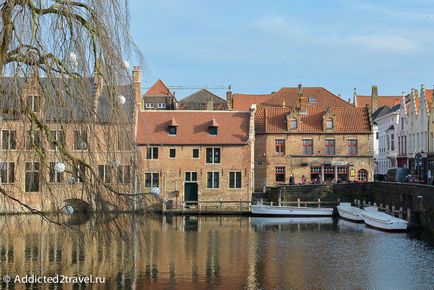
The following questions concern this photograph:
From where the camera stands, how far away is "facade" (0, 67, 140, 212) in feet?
32.0

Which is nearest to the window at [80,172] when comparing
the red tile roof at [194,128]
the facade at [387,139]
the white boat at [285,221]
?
the white boat at [285,221]

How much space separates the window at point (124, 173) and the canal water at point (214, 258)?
26.7 inches

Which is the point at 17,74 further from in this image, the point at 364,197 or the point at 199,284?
the point at 364,197

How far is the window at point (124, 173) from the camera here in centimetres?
1110

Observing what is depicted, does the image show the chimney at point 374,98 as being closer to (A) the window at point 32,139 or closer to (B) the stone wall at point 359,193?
(B) the stone wall at point 359,193

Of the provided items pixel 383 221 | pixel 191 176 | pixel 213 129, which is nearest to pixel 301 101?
pixel 213 129

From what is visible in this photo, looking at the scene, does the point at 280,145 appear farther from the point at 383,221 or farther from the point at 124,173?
the point at 124,173

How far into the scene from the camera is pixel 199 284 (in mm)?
19219

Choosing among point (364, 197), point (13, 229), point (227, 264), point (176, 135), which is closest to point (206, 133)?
point (176, 135)

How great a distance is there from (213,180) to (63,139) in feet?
114

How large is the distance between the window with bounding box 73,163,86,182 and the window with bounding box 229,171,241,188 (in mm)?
35492

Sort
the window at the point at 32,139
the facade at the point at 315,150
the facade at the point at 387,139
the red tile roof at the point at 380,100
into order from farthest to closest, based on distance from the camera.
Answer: the red tile roof at the point at 380,100 < the facade at the point at 387,139 < the facade at the point at 315,150 < the window at the point at 32,139

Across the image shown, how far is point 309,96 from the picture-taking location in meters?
65.0

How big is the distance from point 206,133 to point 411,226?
16.9m
